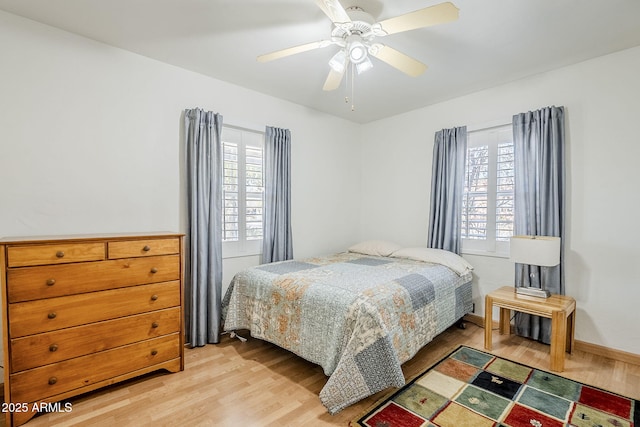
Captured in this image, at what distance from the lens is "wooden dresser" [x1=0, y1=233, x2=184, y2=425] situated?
180 cm

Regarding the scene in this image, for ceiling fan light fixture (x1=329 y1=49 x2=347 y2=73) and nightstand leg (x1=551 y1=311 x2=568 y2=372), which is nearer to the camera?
ceiling fan light fixture (x1=329 y1=49 x2=347 y2=73)

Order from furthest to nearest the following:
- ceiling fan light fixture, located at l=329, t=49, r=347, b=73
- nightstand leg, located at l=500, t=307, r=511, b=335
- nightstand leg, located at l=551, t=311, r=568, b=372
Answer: nightstand leg, located at l=500, t=307, r=511, b=335, nightstand leg, located at l=551, t=311, r=568, b=372, ceiling fan light fixture, located at l=329, t=49, r=347, b=73

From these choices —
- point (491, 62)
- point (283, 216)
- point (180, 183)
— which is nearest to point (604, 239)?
point (491, 62)

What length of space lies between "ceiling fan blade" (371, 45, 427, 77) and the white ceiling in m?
0.25

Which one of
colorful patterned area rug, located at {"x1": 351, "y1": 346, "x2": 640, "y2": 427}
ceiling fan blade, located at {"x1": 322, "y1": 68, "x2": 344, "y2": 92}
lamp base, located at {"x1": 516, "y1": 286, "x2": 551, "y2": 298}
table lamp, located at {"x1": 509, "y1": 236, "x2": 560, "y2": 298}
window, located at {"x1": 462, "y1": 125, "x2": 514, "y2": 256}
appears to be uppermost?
ceiling fan blade, located at {"x1": 322, "y1": 68, "x2": 344, "y2": 92}

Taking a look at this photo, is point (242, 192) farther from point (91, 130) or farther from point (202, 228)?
point (91, 130)

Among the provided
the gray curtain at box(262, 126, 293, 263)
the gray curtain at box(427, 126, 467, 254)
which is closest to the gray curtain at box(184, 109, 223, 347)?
the gray curtain at box(262, 126, 293, 263)

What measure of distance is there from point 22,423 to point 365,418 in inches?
80.1

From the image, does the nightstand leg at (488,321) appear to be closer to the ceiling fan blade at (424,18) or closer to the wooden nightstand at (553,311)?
the wooden nightstand at (553,311)

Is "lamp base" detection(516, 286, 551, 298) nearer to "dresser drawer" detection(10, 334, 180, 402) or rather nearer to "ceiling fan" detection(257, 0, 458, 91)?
"ceiling fan" detection(257, 0, 458, 91)

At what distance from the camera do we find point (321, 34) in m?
2.32

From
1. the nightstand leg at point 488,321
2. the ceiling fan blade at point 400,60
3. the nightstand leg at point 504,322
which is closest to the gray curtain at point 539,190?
the nightstand leg at point 504,322

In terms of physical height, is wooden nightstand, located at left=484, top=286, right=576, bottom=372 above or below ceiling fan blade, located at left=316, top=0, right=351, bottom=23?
below

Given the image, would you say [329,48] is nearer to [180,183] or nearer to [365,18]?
[365,18]
